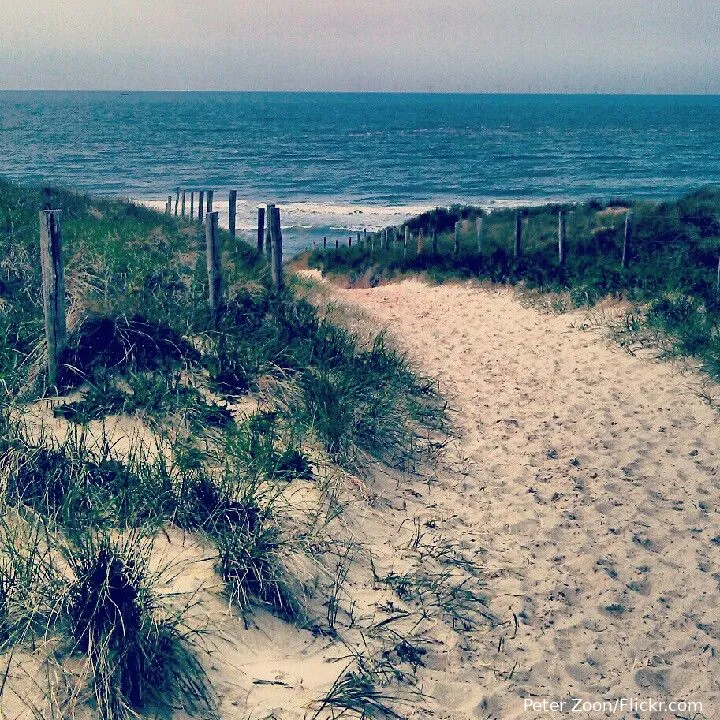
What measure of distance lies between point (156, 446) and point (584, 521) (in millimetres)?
3702

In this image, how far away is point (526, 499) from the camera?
6.57 metres

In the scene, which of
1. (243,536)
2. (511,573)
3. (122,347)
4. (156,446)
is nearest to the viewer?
(243,536)

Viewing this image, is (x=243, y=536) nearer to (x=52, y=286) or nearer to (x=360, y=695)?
(x=360, y=695)

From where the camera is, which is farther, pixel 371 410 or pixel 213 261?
pixel 213 261

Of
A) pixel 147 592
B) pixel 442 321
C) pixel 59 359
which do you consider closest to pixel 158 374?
pixel 59 359

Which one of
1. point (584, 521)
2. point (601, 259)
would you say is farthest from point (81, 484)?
point (601, 259)

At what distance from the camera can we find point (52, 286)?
21.2ft

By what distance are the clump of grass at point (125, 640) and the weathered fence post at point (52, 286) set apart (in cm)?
301

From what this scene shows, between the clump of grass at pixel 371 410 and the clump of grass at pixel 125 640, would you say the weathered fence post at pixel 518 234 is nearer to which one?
the clump of grass at pixel 371 410

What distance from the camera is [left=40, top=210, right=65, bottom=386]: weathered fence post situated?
638cm

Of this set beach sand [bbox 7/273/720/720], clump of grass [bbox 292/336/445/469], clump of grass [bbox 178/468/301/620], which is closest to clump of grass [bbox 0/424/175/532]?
clump of grass [bbox 178/468/301/620]

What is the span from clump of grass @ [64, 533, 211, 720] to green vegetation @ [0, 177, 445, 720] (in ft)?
0.03

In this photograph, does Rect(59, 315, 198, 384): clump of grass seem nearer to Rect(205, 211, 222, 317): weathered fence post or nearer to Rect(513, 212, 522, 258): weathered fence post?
Rect(205, 211, 222, 317): weathered fence post

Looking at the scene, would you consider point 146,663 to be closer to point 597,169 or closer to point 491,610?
point 491,610
